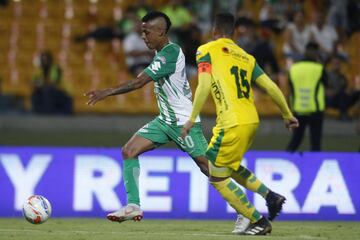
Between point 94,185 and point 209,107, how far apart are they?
22.8 ft

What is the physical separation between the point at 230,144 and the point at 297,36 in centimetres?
1039

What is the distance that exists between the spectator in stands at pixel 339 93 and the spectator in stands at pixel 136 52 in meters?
3.40

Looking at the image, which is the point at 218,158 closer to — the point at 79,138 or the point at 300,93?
the point at 300,93

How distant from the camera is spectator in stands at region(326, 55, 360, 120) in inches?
755

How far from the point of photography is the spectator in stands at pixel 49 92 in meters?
19.2

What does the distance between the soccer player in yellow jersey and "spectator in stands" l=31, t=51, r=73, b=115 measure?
30.6 feet

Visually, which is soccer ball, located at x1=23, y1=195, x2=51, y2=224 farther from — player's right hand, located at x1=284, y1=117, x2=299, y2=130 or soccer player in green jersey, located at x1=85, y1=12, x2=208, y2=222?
player's right hand, located at x1=284, y1=117, x2=299, y2=130

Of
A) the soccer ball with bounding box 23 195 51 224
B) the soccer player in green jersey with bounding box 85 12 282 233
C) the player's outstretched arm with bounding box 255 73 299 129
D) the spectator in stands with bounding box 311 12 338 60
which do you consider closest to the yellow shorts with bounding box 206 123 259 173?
the player's outstretched arm with bounding box 255 73 299 129

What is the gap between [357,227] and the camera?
12.2m

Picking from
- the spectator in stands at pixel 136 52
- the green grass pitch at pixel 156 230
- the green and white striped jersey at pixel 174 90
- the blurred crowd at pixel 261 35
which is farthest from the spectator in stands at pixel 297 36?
the green and white striped jersey at pixel 174 90

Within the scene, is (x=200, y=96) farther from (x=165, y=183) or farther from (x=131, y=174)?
(x=165, y=183)

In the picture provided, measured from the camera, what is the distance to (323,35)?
2061 cm

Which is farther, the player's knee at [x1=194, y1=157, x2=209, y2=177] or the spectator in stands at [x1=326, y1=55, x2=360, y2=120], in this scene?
the spectator in stands at [x1=326, y1=55, x2=360, y2=120]

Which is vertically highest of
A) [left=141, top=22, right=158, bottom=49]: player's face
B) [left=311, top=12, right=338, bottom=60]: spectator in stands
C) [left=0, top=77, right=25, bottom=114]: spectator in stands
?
[left=141, top=22, right=158, bottom=49]: player's face
